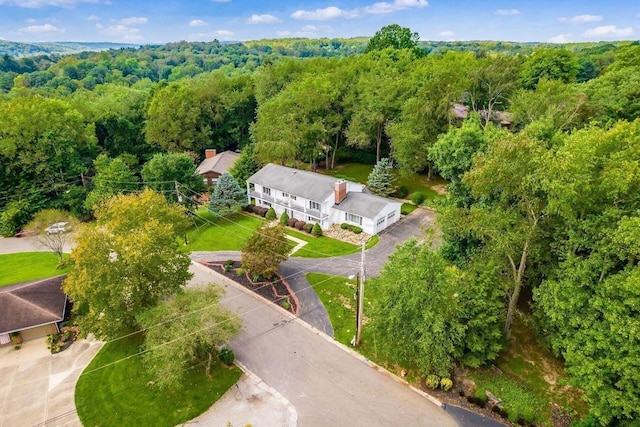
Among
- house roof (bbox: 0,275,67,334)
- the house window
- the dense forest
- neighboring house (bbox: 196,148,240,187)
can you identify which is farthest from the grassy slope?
neighboring house (bbox: 196,148,240,187)

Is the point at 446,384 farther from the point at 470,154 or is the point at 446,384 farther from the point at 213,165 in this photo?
the point at 213,165

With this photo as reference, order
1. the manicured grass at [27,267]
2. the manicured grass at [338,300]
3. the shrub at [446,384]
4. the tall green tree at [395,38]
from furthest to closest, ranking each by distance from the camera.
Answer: the tall green tree at [395,38] < the manicured grass at [27,267] < the manicured grass at [338,300] < the shrub at [446,384]

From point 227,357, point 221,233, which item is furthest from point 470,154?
point 221,233

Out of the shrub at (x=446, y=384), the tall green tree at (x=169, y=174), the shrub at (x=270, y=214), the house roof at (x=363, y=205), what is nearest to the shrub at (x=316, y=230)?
the house roof at (x=363, y=205)

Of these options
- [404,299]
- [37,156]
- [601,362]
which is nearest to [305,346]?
[404,299]

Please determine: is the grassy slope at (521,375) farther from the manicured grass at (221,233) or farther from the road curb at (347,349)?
the manicured grass at (221,233)

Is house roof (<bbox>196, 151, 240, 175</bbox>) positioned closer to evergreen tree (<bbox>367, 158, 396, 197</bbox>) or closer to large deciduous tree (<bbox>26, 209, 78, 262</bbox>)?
large deciduous tree (<bbox>26, 209, 78, 262</bbox>)
